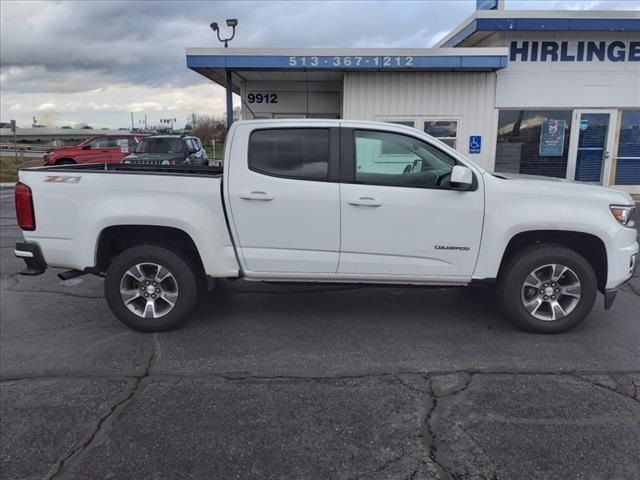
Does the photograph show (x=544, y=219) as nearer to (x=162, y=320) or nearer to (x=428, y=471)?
(x=428, y=471)

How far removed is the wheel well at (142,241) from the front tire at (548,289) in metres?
2.85

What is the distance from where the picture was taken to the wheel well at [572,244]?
4.48 metres

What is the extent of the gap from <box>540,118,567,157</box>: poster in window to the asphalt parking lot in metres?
8.84

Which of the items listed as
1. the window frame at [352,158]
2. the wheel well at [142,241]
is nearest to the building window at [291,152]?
the window frame at [352,158]

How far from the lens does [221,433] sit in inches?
118

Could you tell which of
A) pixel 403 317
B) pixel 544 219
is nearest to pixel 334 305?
pixel 403 317

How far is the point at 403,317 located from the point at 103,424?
113 inches

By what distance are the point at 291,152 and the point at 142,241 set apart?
1604 mm

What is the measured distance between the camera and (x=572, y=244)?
4.65m

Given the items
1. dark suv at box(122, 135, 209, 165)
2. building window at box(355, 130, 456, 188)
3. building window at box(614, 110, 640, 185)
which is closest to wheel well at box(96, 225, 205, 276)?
building window at box(355, 130, 456, 188)

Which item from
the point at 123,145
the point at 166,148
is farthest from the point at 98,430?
the point at 123,145

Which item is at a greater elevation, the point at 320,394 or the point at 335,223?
the point at 335,223

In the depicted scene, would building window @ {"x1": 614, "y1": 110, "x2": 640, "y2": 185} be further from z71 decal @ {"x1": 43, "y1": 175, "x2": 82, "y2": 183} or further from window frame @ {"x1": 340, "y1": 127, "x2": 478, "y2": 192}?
z71 decal @ {"x1": 43, "y1": 175, "x2": 82, "y2": 183}

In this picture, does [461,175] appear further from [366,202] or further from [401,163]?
[366,202]
